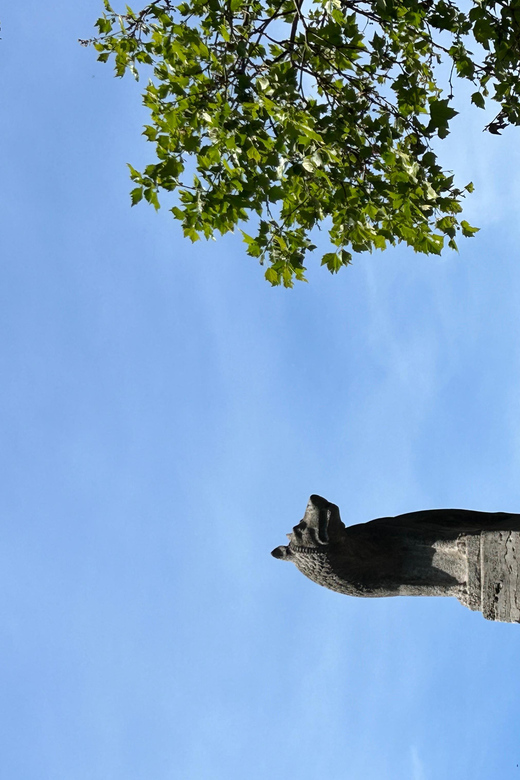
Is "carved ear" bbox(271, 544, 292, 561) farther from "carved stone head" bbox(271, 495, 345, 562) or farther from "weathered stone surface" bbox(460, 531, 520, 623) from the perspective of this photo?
"weathered stone surface" bbox(460, 531, 520, 623)

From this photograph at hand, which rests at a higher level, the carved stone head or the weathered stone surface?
the carved stone head

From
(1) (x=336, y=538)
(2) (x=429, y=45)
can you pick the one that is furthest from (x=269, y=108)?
(1) (x=336, y=538)

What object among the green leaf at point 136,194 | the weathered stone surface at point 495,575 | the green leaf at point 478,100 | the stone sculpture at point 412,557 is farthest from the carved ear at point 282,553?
the green leaf at point 478,100

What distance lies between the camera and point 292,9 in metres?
7.68

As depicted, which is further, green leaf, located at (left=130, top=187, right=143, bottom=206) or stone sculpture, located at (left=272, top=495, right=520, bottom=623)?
green leaf, located at (left=130, top=187, right=143, bottom=206)

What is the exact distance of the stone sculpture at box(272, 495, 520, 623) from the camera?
548cm

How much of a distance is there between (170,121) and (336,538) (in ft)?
16.5

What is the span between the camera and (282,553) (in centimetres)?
612

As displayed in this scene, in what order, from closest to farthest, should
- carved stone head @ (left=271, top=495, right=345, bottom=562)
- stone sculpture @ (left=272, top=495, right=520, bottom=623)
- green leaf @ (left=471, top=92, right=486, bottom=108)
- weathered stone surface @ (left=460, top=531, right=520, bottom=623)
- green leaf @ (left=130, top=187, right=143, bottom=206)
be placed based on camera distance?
weathered stone surface @ (left=460, top=531, right=520, bottom=623) → stone sculpture @ (left=272, top=495, right=520, bottom=623) → carved stone head @ (left=271, top=495, right=345, bottom=562) → green leaf @ (left=471, top=92, right=486, bottom=108) → green leaf @ (left=130, top=187, right=143, bottom=206)

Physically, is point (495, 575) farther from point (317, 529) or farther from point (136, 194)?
point (136, 194)

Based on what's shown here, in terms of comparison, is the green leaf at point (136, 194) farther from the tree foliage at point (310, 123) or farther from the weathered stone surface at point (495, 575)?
the weathered stone surface at point (495, 575)

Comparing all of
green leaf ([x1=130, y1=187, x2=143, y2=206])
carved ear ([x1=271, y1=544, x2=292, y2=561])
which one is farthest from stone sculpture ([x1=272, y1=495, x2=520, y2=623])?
green leaf ([x1=130, y1=187, x2=143, y2=206])

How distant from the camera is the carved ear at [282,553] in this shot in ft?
20.0

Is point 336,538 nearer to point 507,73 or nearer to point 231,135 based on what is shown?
point 231,135
